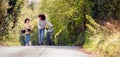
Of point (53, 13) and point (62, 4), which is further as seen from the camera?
point (53, 13)

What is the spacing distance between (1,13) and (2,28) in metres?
1.67

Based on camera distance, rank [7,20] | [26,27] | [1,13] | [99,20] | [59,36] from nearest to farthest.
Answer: [99,20] < [26,27] < [59,36] < [1,13] < [7,20]

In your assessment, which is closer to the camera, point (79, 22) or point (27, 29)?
point (27, 29)

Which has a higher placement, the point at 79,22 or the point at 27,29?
the point at 79,22

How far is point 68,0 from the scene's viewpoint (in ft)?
72.2

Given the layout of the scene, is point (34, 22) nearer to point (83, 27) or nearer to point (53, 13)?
point (53, 13)

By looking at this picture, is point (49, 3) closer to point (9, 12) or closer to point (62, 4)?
point (62, 4)

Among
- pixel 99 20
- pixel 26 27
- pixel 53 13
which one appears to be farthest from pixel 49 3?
pixel 99 20

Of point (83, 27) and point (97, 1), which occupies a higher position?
point (97, 1)

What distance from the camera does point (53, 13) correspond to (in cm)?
2497

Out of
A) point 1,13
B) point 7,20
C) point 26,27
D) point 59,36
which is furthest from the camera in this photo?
point 7,20

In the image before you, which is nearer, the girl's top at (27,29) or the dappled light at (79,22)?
the dappled light at (79,22)

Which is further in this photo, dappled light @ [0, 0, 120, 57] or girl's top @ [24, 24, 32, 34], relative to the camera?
girl's top @ [24, 24, 32, 34]

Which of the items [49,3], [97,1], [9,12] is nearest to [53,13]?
[49,3]
